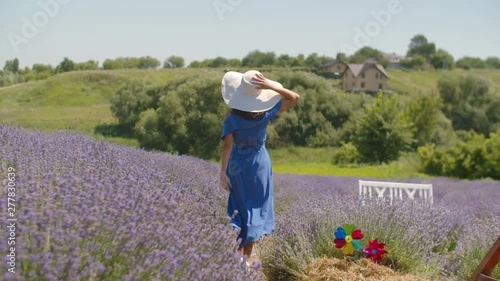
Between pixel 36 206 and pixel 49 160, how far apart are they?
0.85m

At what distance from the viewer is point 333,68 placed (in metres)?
55.1

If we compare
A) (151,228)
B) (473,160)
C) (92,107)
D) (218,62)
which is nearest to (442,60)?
(218,62)

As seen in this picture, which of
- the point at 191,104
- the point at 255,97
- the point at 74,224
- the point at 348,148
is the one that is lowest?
the point at 348,148

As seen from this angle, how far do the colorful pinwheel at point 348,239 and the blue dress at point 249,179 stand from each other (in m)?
0.51

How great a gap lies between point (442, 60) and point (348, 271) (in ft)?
283

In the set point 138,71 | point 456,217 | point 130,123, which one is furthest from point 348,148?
point 456,217

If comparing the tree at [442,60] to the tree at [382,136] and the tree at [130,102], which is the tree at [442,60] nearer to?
the tree at [382,136]

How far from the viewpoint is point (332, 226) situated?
3.71 m

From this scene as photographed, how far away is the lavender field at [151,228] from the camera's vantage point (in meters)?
1.71

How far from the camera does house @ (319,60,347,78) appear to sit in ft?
170

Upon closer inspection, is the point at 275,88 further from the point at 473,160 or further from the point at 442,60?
the point at 442,60

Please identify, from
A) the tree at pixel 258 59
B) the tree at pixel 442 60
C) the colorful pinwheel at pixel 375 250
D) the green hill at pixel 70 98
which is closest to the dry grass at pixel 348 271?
the colorful pinwheel at pixel 375 250

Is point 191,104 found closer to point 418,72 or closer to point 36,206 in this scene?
point 36,206

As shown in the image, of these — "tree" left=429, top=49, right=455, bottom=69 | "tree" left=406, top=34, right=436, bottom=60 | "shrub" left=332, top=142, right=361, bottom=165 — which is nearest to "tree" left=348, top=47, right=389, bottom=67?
"tree" left=429, top=49, right=455, bottom=69
